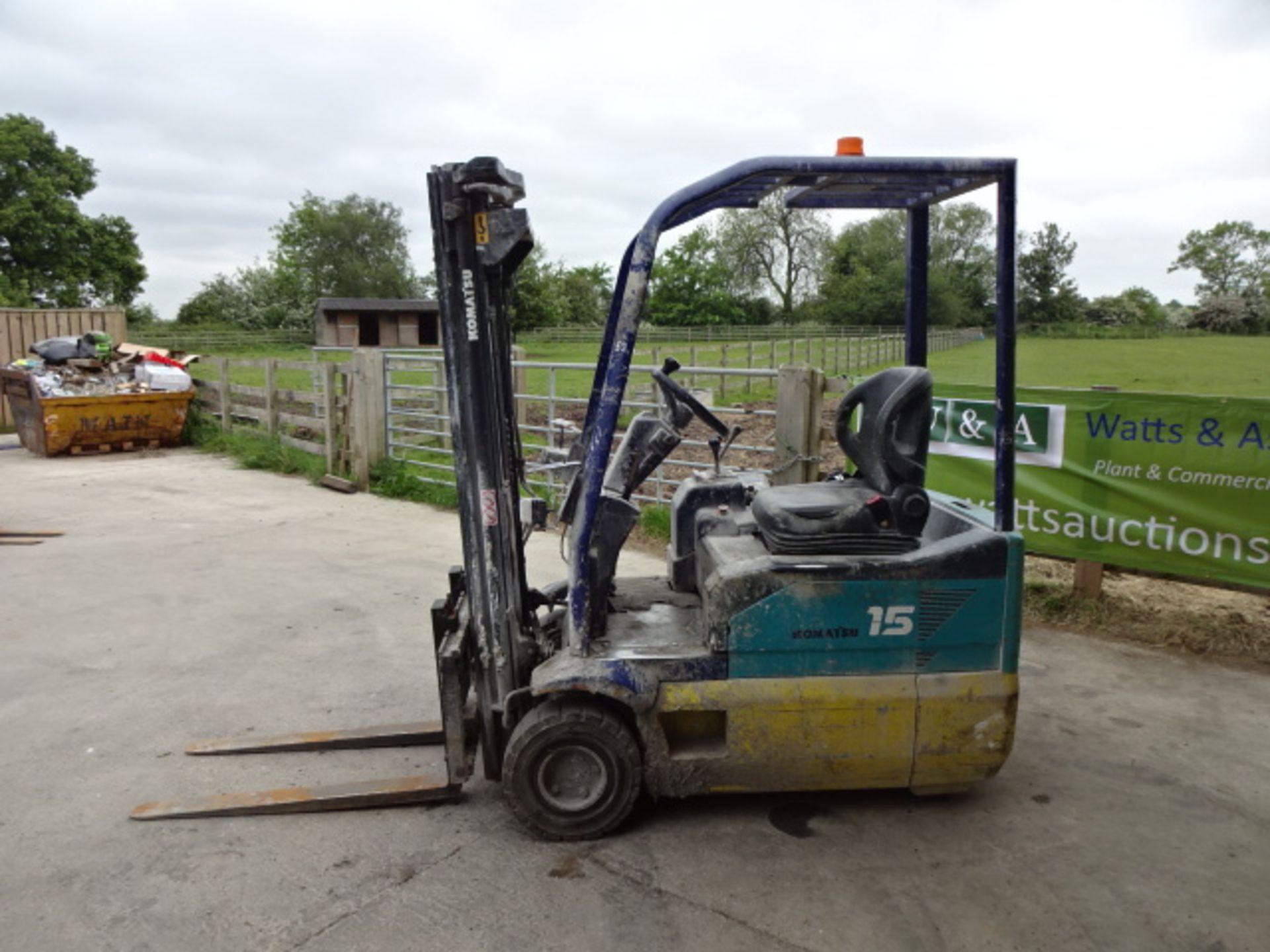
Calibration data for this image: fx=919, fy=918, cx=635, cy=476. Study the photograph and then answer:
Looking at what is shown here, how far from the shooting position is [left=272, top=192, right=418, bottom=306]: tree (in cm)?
7594

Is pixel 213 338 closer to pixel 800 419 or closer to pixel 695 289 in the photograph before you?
pixel 695 289

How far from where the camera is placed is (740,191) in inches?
150

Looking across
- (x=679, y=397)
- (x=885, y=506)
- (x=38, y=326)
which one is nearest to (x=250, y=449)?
(x=38, y=326)

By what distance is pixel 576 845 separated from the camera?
3.64 metres

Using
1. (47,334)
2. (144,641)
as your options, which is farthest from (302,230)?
(144,641)

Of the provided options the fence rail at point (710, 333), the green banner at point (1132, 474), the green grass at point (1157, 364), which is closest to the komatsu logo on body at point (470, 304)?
the green banner at point (1132, 474)

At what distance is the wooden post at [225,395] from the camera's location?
50.2ft

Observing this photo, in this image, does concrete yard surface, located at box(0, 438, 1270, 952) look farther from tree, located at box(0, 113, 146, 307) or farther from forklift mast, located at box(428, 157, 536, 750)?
tree, located at box(0, 113, 146, 307)

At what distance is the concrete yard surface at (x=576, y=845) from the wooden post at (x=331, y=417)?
226 inches

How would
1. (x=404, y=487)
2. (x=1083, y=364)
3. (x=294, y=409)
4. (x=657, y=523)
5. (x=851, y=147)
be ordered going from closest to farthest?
(x=851, y=147) < (x=657, y=523) < (x=404, y=487) < (x=294, y=409) < (x=1083, y=364)

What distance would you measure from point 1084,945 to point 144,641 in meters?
5.67

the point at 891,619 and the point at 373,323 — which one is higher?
the point at 373,323

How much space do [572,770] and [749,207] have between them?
247 cm

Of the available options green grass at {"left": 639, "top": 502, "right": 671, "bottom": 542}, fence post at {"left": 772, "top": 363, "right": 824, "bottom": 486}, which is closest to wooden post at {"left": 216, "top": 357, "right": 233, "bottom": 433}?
green grass at {"left": 639, "top": 502, "right": 671, "bottom": 542}
